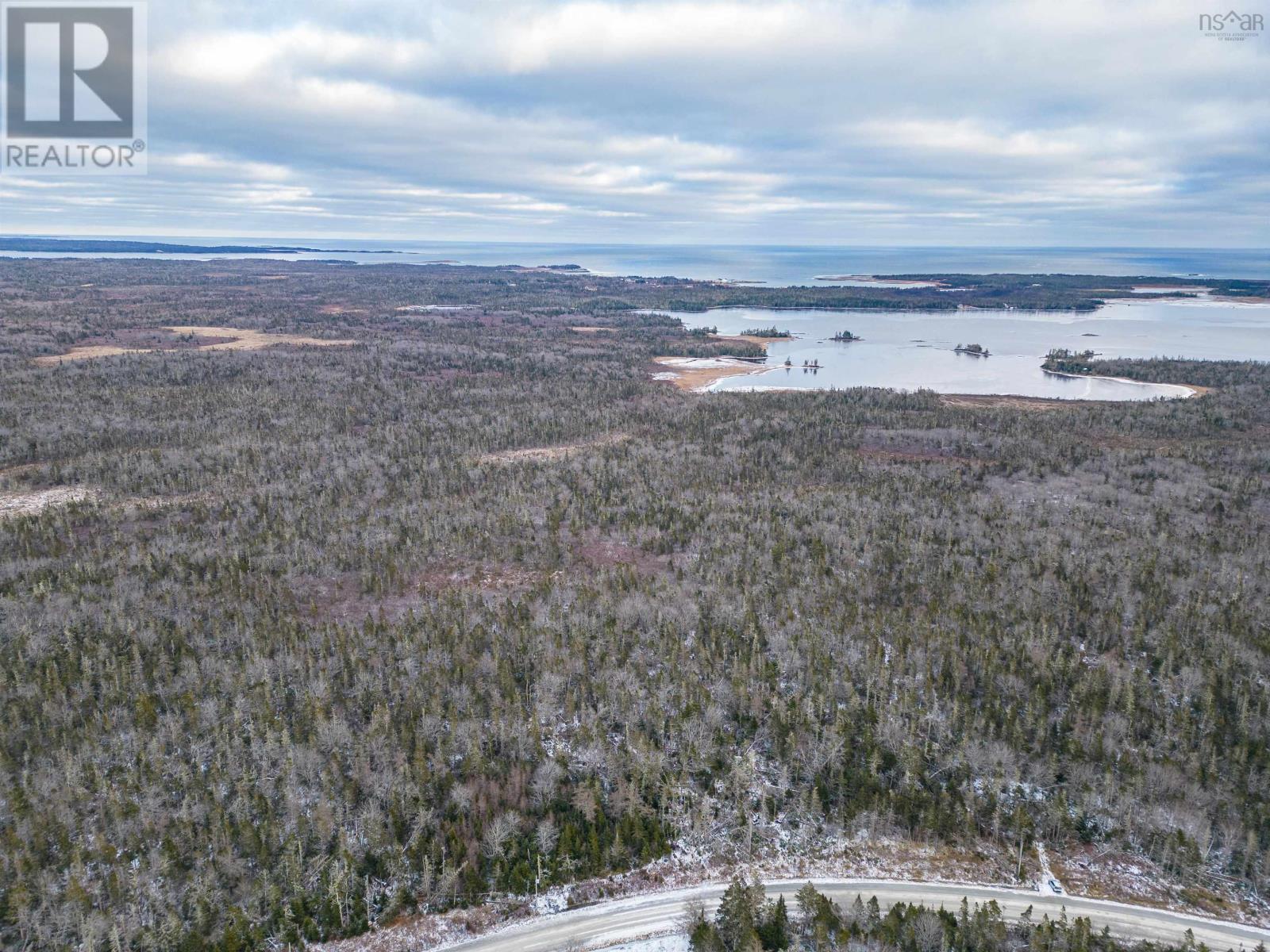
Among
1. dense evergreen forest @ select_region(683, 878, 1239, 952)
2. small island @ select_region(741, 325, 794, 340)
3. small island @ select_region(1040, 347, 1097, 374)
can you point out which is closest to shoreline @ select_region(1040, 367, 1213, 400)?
small island @ select_region(1040, 347, 1097, 374)

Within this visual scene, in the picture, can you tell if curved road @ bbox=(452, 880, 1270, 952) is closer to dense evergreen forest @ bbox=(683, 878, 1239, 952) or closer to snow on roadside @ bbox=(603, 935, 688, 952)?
snow on roadside @ bbox=(603, 935, 688, 952)

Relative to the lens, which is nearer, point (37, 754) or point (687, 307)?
point (37, 754)

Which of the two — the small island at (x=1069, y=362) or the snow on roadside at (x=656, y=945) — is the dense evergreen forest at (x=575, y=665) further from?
the small island at (x=1069, y=362)

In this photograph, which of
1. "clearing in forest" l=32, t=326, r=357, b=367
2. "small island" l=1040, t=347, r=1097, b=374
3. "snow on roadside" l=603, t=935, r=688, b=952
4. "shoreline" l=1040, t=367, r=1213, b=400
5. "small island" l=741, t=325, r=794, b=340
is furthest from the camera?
"small island" l=741, t=325, r=794, b=340

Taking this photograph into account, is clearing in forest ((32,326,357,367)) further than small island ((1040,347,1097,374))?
No

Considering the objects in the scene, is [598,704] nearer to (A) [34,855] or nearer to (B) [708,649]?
(B) [708,649]

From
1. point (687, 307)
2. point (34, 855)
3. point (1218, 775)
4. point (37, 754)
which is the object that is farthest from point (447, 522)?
point (687, 307)

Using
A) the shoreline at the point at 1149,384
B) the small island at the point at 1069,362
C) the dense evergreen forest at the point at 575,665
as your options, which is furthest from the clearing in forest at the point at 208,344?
the small island at the point at 1069,362
